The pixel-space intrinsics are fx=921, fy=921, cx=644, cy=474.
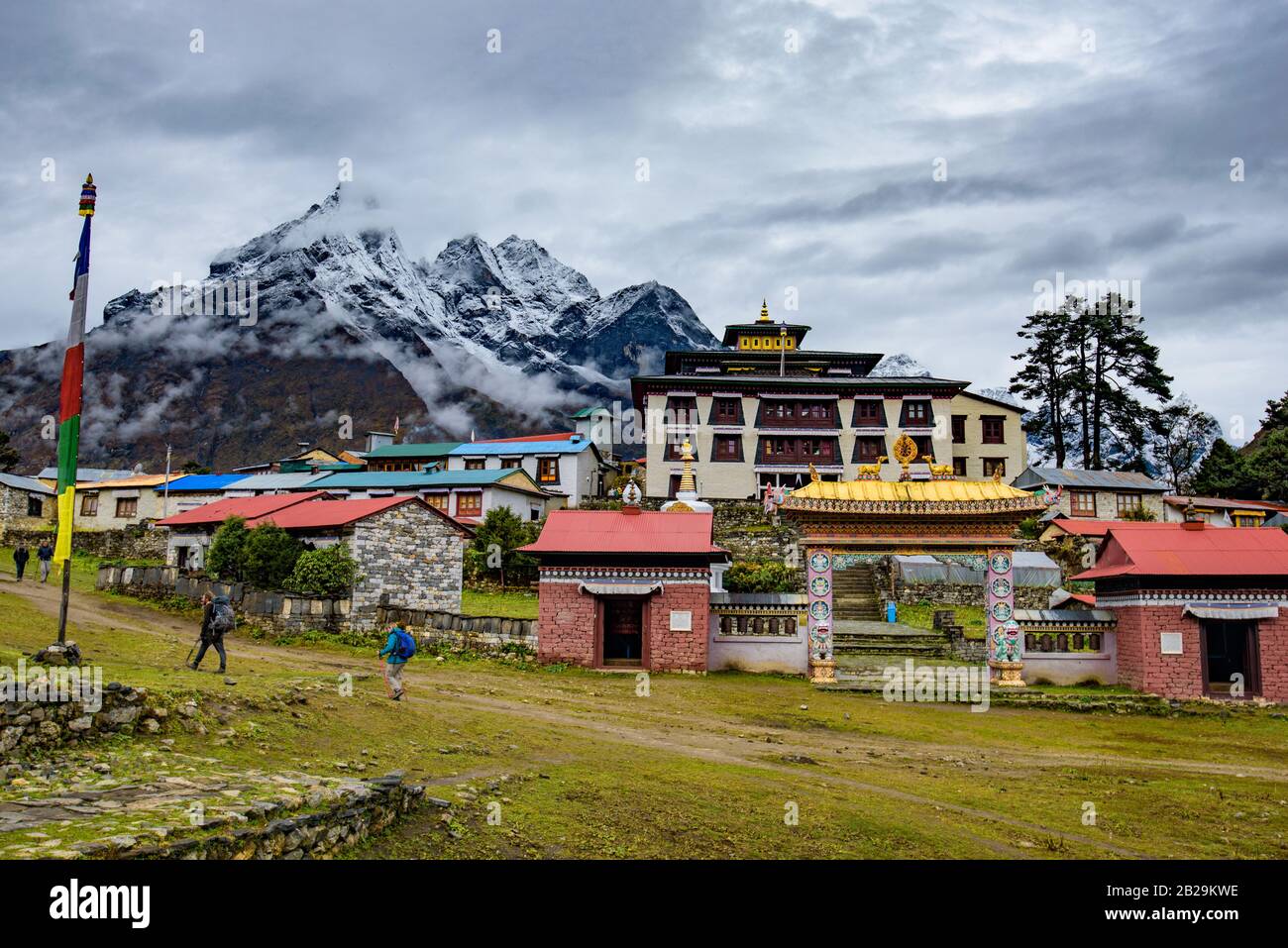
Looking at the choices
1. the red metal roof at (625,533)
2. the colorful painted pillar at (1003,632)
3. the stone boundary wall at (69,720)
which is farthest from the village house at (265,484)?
the stone boundary wall at (69,720)

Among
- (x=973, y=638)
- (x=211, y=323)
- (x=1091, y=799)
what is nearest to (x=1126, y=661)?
(x=973, y=638)

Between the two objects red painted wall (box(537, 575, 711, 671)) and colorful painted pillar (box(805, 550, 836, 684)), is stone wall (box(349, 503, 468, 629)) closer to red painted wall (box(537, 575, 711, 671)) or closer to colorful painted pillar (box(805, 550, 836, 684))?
red painted wall (box(537, 575, 711, 671))

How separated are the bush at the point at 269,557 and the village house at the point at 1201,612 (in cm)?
2513

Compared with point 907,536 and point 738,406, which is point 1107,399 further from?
point 907,536

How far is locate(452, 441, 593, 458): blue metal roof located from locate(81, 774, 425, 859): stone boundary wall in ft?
156

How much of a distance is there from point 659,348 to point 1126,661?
150664mm

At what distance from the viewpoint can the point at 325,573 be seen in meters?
29.3

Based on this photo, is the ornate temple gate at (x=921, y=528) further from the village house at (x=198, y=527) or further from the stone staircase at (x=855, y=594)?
the village house at (x=198, y=527)

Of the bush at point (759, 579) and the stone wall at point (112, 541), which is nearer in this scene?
the bush at point (759, 579)

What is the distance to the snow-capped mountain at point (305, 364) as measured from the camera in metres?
108

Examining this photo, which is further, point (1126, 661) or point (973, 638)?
point (973, 638)
